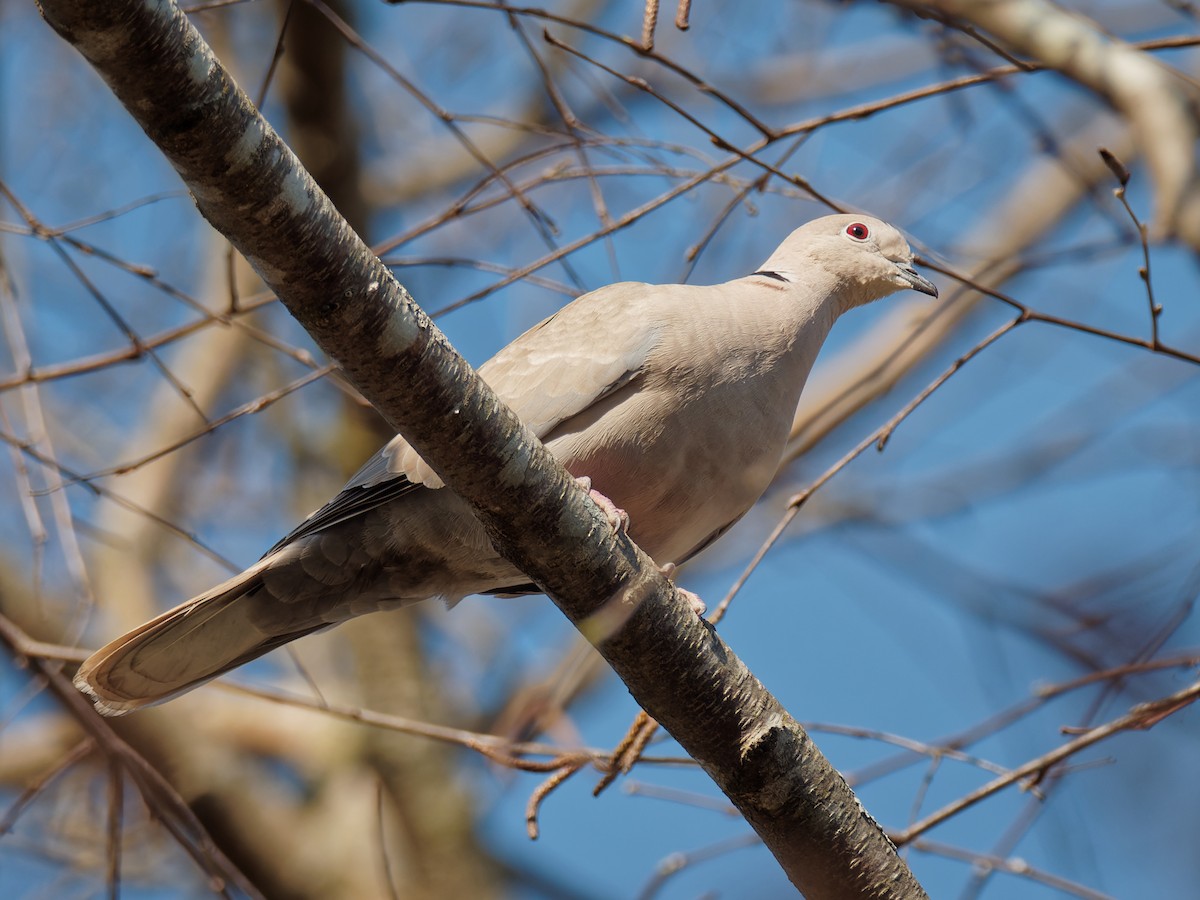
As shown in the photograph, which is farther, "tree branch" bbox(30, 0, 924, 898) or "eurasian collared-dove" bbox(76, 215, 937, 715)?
"eurasian collared-dove" bbox(76, 215, 937, 715)

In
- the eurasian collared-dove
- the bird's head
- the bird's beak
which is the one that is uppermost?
the bird's head

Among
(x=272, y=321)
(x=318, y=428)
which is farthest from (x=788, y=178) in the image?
(x=272, y=321)

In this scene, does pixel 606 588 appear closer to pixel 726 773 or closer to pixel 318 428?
pixel 726 773

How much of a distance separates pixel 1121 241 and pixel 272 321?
19.3ft

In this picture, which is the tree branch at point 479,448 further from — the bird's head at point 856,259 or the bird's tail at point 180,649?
the bird's head at point 856,259

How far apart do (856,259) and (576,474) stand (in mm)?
1282

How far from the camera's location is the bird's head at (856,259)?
161 inches

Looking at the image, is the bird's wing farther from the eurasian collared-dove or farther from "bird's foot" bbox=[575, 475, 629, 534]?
"bird's foot" bbox=[575, 475, 629, 534]

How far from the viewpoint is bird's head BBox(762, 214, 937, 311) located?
4094 millimetres

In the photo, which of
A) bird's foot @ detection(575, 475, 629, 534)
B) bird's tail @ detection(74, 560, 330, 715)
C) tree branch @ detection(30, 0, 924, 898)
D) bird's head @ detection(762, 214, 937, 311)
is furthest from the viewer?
bird's head @ detection(762, 214, 937, 311)

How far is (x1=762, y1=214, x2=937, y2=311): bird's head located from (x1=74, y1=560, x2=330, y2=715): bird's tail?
74.7 inches

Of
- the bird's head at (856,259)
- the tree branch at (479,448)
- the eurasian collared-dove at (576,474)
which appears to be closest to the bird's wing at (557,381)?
the eurasian collared-dove at (576,474)

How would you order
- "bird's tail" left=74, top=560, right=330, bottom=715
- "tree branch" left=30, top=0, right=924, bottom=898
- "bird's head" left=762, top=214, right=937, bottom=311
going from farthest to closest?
"bird's head" left=762, top=214, right=937, bottom=311 → "bird's tail" left=74, top=560, right=330, bottom=715 → "tree branch" left=30, top=0, right=924, bottom=898

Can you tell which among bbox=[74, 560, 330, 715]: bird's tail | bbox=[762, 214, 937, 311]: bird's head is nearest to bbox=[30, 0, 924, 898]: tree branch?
bbox=[74, 560, 330, 715]: bird's tail
